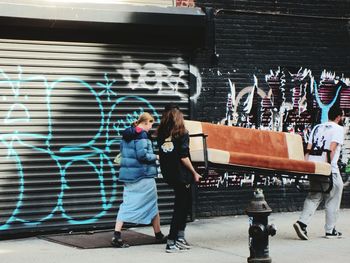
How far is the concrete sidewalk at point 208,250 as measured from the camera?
867 centimetres

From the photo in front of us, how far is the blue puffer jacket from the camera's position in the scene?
9352mm

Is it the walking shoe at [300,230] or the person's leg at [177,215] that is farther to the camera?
the walking shoe at [300,230]

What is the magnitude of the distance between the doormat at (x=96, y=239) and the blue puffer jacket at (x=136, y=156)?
97cm

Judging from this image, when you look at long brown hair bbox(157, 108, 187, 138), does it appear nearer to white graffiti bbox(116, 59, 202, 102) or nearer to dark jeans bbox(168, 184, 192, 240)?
dark jeans bbox(168, 184, 192, 240)

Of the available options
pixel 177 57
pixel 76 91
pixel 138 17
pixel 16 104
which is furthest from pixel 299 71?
pixel 16 104

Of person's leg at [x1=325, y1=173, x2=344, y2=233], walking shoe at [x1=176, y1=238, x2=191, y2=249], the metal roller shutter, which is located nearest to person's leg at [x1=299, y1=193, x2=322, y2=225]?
person's leg at [x1=325, y1=173, x2=344, y2=233]

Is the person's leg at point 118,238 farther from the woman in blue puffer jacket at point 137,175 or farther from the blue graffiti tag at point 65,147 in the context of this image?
the blue graffiti tag at point 65,147

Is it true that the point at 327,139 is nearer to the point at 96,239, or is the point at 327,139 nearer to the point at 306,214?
the point at 306,214

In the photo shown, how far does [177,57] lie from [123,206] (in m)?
3.06

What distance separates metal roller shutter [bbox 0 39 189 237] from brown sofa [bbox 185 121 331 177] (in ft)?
5.42

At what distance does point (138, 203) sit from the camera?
31.2ft

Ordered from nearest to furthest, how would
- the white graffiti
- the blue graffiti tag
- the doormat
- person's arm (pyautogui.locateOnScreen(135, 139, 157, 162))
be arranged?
person's arm (pyautogui.locateOnScreen(135, 139, 157, 162)), the doormat, the blue graffiti tag, the white graffiti

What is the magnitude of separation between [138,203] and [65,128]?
1933 millimetres

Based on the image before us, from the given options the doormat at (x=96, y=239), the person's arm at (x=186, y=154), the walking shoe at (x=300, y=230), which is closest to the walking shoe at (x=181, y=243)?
the doormat at (x=96, y=239)
